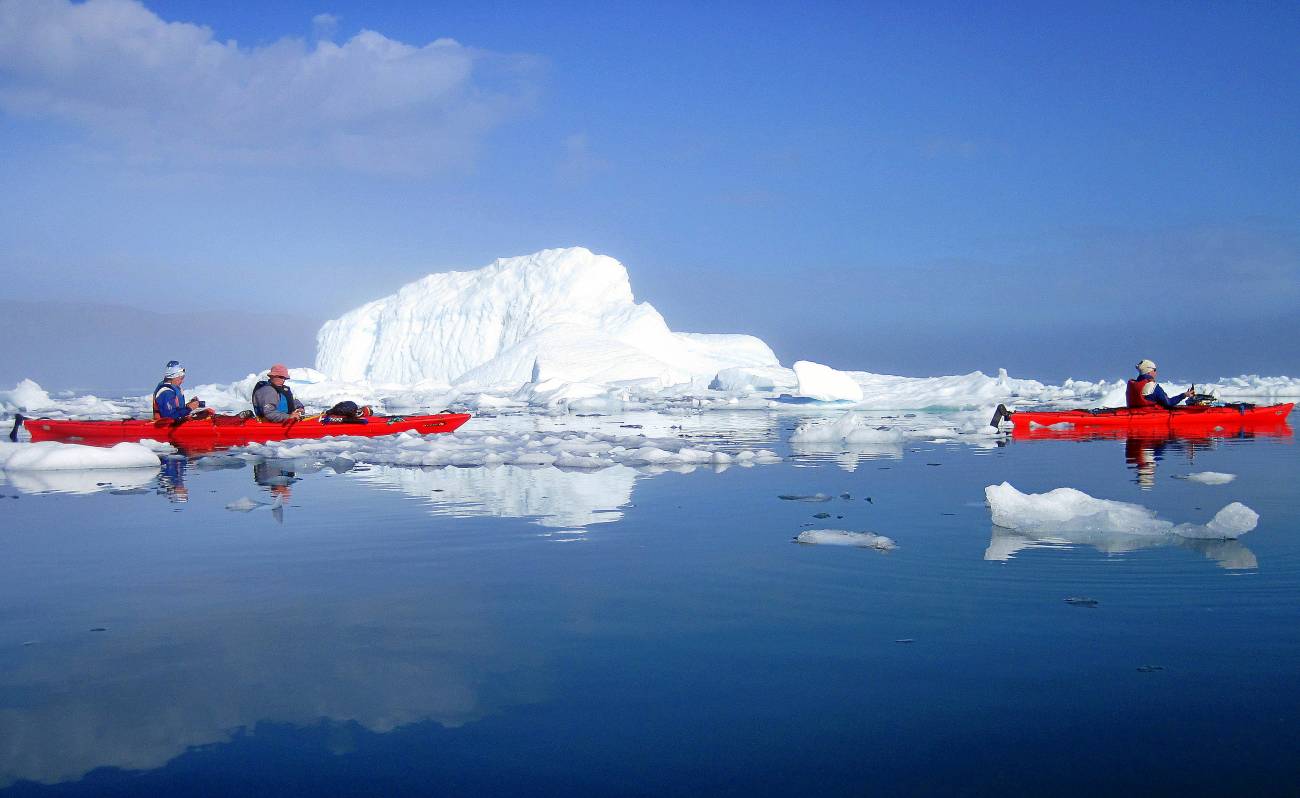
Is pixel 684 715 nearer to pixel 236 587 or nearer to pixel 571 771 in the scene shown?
pixel 571 771

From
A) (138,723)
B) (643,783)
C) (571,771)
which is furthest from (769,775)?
(138,723)

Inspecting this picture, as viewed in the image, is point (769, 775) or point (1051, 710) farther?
point (1051, 710)

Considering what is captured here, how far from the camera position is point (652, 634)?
136 inches

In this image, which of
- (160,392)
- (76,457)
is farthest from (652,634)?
(160,392)

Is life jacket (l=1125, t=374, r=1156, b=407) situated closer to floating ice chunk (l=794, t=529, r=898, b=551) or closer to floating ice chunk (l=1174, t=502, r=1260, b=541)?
floating ice chunk (l=1174, t=502, r=1260, b=541)

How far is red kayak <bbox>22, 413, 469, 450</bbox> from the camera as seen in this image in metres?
11.6

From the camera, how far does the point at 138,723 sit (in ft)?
8.79

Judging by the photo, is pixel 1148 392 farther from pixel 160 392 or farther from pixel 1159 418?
pixel 160 392

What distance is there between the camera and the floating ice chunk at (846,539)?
488 cm

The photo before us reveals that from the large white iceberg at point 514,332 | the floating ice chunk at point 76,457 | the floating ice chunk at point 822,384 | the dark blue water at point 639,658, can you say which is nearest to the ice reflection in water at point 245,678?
the dark blue water at point 639,658

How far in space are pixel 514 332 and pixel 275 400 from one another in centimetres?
2384

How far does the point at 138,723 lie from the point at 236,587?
5.30 ft

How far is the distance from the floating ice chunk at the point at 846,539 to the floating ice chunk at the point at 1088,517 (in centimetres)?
75

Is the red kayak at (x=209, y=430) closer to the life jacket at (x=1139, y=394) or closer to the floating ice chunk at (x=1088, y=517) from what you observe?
the floating ice chunk at (x=1088, y=517)
